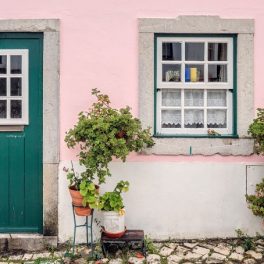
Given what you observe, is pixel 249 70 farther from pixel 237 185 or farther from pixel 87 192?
pixel 87 192

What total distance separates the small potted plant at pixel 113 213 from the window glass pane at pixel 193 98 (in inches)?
65.2

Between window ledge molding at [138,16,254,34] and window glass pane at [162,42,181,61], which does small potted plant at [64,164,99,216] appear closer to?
window glass pane at [162,42,181,61]

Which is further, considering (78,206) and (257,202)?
(257,202)

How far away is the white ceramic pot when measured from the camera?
4.95 meters

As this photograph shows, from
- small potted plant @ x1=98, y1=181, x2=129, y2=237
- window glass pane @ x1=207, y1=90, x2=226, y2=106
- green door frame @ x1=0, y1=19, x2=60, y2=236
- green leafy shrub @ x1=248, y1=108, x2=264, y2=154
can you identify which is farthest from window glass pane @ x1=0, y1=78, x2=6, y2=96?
green leafy shrub @ x1=248, y1=108, x2=264, y2=154

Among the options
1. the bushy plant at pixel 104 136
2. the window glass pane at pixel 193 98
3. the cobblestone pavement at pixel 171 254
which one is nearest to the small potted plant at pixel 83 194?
the bushy plant at pixel 104 136

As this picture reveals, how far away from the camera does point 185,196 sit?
215 inches

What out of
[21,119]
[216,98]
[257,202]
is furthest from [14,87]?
[257,202]

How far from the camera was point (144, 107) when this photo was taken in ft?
17.8

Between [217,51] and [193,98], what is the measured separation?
73cm

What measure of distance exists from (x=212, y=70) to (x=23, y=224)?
3.39 metres

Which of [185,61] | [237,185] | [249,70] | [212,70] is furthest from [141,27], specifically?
[237,185]

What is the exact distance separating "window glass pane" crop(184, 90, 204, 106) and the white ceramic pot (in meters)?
1.83

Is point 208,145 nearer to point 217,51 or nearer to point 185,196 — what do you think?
point 185,196
